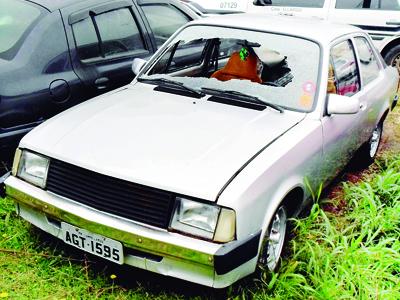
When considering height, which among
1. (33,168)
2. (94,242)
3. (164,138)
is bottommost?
(94,242)

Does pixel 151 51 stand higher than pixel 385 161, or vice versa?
pixel 151 51

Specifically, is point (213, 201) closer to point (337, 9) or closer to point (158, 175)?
point (158, 175)

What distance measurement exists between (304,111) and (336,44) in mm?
832

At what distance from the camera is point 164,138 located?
313cm

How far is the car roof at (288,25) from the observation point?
396 centimetres

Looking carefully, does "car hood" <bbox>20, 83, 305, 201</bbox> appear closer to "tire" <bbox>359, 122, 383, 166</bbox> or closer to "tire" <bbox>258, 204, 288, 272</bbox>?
"tire" <bbox>258, 204, 288, 272</bbox>

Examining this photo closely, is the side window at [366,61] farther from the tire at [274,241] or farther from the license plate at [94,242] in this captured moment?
the license plate at [94,242]

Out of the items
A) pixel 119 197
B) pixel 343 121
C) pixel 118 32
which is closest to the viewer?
pixel 119 197

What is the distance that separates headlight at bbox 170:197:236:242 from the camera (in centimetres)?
267

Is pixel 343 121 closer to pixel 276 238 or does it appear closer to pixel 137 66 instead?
pixel 276 238

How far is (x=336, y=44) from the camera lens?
4035mm

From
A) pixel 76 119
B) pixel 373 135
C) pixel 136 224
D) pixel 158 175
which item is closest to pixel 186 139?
pixel 158 175

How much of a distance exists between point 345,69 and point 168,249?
2.28 metres

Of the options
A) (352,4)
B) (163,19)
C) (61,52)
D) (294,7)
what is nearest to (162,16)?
(163,19)
